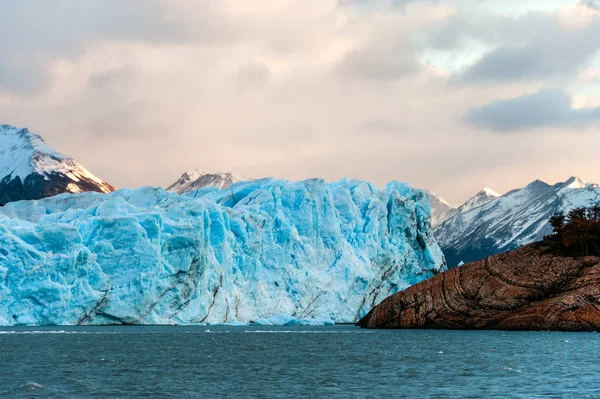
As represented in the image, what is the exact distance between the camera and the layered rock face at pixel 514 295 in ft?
175

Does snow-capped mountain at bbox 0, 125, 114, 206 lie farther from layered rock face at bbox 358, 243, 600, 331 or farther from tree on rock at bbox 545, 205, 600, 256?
tree on rock at bbox 545, 205, 600, 256

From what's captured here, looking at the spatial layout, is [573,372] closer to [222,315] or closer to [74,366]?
[74,366]

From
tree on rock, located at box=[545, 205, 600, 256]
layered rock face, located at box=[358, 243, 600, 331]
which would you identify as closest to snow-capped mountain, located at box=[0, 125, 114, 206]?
layered rock face, located at box=[358, 243, 600, 331]

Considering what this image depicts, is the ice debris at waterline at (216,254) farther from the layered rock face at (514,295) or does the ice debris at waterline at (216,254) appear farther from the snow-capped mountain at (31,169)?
the snow-capped mountain at (31,169)

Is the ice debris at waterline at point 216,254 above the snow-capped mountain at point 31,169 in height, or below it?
below

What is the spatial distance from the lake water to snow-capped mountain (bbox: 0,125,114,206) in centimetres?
9223

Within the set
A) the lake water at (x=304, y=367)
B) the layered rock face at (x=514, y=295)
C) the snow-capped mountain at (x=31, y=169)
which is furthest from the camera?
the snow-capped mountain at (x=31, y=169)

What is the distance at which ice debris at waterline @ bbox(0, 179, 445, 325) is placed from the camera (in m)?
65.0

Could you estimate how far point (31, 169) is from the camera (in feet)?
470

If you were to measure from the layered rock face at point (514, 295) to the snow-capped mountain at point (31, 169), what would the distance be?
94.5 metres

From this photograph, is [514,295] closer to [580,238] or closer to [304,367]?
[580,238]

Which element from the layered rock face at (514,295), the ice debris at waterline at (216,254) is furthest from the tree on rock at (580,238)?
the ice debris at waterline at (216,254)

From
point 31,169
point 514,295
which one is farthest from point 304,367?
point 31,169

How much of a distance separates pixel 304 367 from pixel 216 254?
40.0 metres
